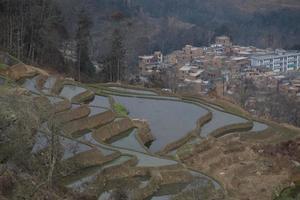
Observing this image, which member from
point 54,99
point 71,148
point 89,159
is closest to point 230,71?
point 54,99

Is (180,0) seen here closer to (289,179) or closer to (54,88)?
(54,88)

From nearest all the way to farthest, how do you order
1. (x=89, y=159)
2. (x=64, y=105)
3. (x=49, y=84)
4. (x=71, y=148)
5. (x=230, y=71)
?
1. (x=71, y=148)
2. (x=89, y=159)
3. (x=64, y=105)
4. (x=49, y=84)
5. (x=230, y=71)

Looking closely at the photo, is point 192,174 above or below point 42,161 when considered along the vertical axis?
below

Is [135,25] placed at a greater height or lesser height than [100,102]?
lesser

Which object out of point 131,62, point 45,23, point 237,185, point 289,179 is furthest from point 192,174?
point 131,62

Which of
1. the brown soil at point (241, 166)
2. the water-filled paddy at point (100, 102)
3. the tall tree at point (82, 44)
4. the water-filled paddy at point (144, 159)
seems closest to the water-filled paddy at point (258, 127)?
the brown soil at point (241, 166)

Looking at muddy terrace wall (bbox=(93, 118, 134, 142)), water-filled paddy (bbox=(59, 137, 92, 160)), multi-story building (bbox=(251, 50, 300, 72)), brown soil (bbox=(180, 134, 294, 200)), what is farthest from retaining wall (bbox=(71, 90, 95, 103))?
multi-story building (bbox=(251, 50, 300, 72))

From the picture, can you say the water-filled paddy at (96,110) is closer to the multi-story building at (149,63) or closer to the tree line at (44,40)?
the tree line at (44,40)

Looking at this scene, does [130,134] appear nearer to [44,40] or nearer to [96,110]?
[96,110]
